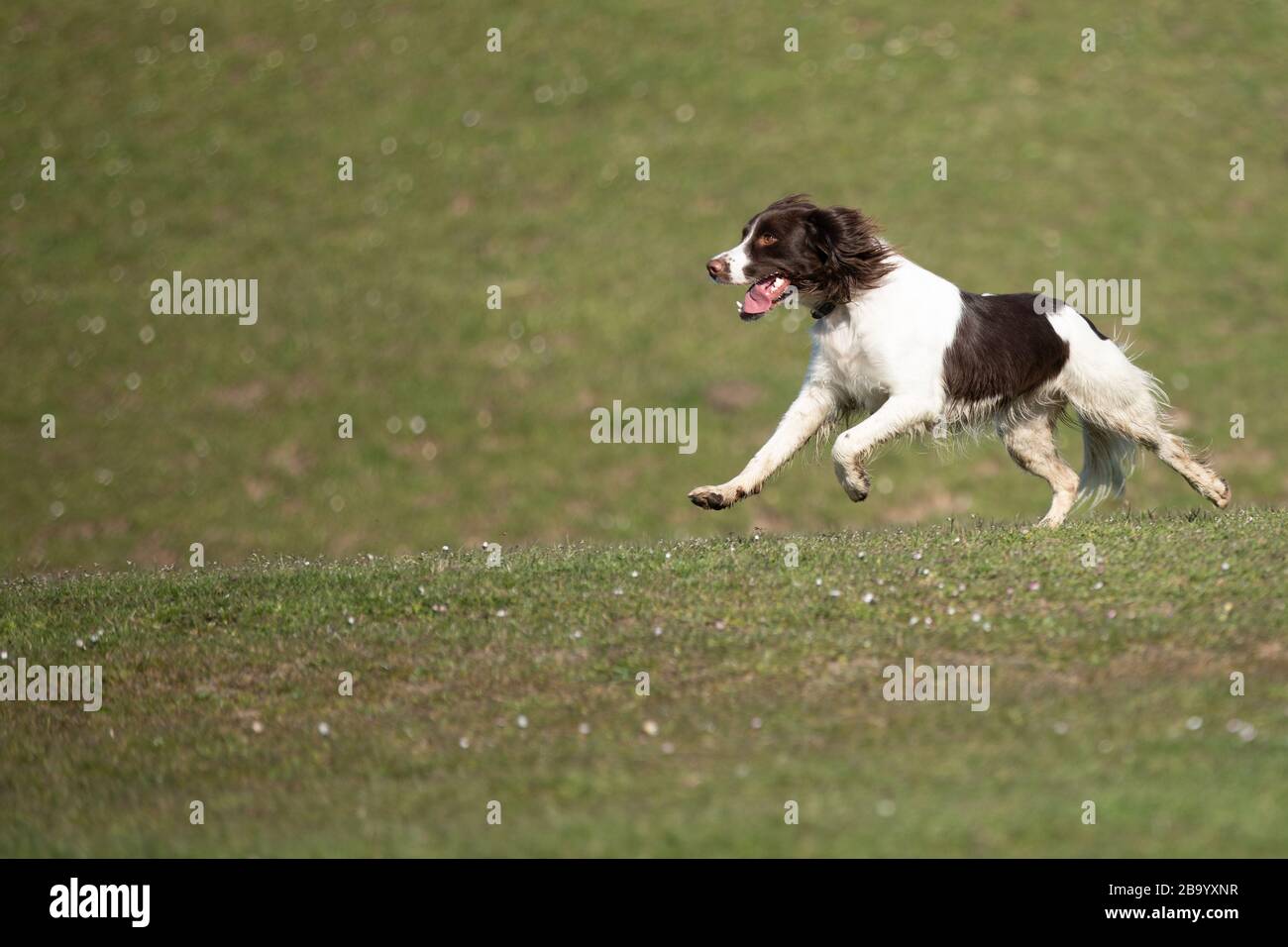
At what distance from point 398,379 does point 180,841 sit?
3175cm

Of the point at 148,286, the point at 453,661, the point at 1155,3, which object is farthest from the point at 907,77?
the point at 453,661

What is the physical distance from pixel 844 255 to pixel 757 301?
31.0 inches

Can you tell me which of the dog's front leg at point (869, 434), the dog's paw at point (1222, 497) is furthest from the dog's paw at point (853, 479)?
the dog's paw at point (1222, 497)

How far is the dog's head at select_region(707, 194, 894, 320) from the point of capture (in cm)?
1287

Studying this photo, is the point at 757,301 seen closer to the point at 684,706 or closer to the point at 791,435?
the point at 791,435

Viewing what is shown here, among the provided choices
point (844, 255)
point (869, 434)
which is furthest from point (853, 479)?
point (844, 255)

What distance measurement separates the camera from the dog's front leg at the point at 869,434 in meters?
12.4

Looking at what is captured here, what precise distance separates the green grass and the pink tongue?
1883 millimetres

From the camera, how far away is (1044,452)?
14.5 m

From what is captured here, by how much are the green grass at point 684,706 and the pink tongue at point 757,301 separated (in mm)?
1883

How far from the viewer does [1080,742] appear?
9.12 m

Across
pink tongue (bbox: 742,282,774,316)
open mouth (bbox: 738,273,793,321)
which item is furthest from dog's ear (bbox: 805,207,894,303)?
pink tongue (bbox: 742,282,774,316)

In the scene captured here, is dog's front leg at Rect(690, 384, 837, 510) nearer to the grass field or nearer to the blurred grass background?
the grass field

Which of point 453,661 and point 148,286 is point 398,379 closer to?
point 148,286
